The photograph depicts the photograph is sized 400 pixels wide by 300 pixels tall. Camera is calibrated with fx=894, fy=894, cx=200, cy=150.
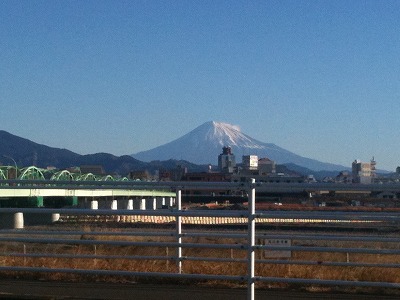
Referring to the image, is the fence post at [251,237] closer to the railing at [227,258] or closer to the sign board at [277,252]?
the railing at [227,258]

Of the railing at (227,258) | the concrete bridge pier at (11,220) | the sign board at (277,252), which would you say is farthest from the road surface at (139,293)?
the concrete bridge pier at (11,220)

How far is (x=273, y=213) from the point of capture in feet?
38.5

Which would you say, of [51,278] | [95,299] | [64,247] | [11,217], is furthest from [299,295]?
[11,217]

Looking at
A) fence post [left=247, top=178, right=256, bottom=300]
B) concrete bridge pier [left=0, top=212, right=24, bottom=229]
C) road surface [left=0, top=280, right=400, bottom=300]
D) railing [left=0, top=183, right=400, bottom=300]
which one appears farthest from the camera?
concrete bridge pier [left=0, top=212, right=24, bottom=229]

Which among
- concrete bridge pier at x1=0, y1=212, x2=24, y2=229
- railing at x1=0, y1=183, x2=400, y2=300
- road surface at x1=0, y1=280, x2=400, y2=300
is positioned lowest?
concrete bridge pier at x1=0, y1=212, x2=24, y2=229

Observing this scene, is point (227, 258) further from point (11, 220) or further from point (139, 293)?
point (11, 220)

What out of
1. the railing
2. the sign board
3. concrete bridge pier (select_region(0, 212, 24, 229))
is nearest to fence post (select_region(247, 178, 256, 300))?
the railing

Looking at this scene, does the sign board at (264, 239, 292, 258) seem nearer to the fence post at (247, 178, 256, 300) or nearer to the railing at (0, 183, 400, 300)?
the railing at (0, 183, 400, 300)

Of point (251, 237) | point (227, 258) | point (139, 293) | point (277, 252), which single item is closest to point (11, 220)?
point (139, 293)

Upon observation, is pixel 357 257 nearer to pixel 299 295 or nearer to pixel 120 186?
pixel 299 295

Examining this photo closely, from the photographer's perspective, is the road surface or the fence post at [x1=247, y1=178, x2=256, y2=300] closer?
the fence post at [x1=247, y1=178, x2=256, y2=300]

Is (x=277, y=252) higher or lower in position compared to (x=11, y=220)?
higher

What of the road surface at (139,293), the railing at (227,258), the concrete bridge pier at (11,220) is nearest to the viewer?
the railing at (227,258)

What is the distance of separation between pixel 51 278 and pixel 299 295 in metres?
4.16
